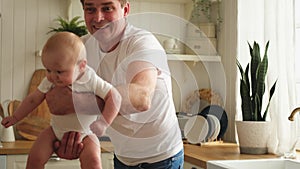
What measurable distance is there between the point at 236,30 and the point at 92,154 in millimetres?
2096

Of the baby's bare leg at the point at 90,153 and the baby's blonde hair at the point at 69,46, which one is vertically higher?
the baby's blonde hair at the point at 69,46

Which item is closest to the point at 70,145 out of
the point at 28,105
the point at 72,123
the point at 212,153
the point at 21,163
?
the point at 72,123

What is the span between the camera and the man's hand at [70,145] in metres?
0.97

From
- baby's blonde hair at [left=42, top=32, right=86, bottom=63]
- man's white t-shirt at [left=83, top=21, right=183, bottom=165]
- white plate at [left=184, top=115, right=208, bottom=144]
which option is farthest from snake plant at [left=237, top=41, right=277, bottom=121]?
baby's blonde hair at [left=42, top=32, right=86, bottom=63]

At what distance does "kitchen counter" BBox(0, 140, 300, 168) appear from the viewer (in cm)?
229

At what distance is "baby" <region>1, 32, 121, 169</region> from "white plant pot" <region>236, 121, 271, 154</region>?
5.11 feet

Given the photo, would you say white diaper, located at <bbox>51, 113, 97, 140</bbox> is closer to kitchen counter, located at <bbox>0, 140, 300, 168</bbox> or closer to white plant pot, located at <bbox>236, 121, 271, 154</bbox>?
kitchen counter, located at <bbox>0, 140, 300, 168</bbox>

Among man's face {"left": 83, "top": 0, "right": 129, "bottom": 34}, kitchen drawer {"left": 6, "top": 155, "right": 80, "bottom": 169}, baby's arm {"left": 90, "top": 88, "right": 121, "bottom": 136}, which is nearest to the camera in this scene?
baby's arm {"left": 90, "top": 88, "right": 121, "bottom": 136}

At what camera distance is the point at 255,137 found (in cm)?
249

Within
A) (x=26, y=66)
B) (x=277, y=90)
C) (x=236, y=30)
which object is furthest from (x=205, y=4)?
(x=26, y=66)

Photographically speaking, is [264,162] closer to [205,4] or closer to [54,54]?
[205,4]

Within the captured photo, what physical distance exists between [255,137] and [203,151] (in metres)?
0.27

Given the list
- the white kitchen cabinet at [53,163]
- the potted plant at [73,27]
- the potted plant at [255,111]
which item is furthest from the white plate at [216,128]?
the potted plant at [73,27]

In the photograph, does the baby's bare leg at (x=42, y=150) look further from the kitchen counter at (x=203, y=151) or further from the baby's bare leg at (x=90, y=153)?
the kitchen counter at (x=203, y=151)
